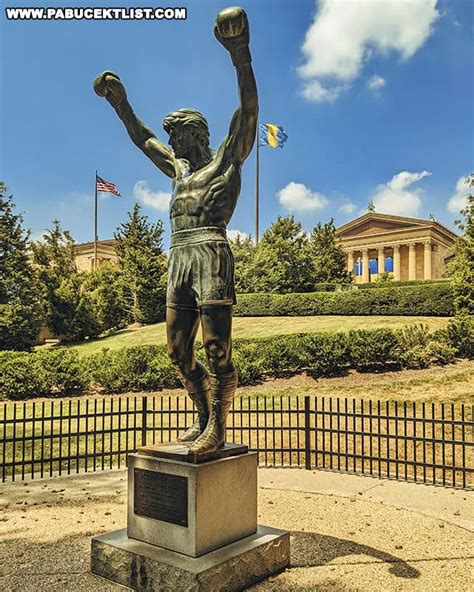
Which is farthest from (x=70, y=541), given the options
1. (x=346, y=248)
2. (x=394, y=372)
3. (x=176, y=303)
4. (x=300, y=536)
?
(x=346, y=248)

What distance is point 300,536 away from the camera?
545 cm

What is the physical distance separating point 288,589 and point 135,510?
139 centimetres

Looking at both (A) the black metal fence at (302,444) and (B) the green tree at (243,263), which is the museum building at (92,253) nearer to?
(B) the green tree at (243,263)

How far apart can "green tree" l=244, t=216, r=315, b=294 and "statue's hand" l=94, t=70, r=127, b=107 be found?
31889 mm

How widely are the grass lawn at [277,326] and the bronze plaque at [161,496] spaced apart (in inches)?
833

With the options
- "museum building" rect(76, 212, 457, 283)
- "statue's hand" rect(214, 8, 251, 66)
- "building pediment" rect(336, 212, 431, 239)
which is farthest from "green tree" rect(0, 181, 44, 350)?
"building pediment" rect(336, 212, 431, 239)

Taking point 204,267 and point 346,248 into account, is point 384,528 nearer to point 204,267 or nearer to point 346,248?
point 204,267

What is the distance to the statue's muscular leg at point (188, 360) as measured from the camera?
4.55m

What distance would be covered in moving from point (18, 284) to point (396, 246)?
53.2 meters

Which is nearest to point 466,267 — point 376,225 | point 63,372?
point 63,372

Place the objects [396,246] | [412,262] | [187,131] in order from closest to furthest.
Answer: [187,131] < [412,262] < [396,246]

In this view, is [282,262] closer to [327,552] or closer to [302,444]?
[302,444]

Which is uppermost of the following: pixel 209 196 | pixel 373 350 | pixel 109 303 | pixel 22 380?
pixel 109 303

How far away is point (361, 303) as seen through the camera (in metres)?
30.0
